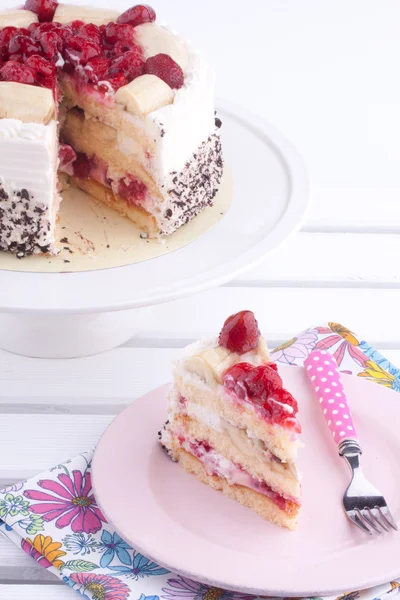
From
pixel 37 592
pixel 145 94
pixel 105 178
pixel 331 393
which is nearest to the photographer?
pixel 37 592

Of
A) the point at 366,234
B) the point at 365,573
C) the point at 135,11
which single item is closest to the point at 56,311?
the point at 365,573

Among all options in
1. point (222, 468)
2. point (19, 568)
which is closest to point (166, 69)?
→ point (222, 468)

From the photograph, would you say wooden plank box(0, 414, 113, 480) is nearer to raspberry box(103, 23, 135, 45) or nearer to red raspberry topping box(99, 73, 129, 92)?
red raspberry topping box(99, 73, 129, 92)

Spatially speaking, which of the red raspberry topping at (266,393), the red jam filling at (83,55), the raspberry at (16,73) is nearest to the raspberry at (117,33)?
the red jam filling at (83,55)

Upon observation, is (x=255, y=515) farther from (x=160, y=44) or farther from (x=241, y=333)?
(x=160, y=44)

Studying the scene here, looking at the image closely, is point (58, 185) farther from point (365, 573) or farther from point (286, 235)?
point (365, 573)

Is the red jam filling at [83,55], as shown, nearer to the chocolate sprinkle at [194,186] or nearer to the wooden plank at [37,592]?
the chocolate sprinkle at [194,186]
